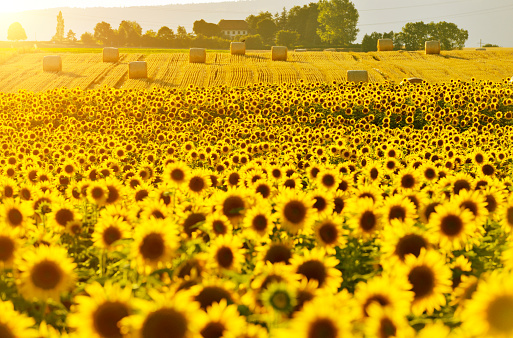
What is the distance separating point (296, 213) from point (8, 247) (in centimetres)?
247

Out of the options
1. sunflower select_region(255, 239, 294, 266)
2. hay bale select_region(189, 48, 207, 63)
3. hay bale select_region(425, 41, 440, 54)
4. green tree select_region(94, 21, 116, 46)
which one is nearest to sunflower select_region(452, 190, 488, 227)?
sunflower select_region(255, 239, 294, 266)

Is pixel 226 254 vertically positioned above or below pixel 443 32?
below

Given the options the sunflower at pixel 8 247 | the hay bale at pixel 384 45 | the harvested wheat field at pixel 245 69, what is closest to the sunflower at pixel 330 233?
the sunflower at pixel 8 247

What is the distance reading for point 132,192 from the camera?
7258 mm

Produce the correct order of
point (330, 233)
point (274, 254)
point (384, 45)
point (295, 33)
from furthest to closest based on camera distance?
point (295, 33) → point (384, 45) → point (330, 233) → point (274, 254)

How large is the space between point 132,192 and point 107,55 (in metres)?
33.9

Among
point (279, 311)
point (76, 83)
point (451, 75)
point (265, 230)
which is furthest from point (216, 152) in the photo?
point (451, 75)

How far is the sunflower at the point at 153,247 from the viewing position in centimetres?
405

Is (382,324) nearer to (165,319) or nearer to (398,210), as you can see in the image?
(165,319)

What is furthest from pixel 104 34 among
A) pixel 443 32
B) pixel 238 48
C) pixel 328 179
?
pixel 328 179

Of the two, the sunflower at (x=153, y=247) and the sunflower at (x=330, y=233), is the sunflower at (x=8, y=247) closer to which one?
the sunflower at (x=153, y=247)

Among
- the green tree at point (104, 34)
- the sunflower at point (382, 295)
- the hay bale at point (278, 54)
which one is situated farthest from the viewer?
the green tree at point (104, 34)

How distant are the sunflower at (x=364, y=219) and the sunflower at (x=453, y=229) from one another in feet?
1.76

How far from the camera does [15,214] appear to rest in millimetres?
5680
